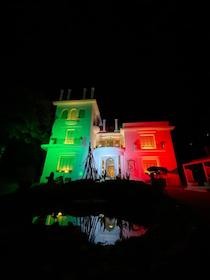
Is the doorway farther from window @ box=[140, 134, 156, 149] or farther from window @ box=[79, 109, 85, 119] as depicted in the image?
window @ box=[79, 109, 85, 119]

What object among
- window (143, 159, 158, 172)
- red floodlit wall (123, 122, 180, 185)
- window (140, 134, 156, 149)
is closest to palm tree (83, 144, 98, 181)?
red floodlit wall (123, 122, 180, 185)

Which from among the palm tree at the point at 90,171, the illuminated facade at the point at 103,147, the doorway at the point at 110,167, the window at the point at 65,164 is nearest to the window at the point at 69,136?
the illuminated facade at the point at 103,147

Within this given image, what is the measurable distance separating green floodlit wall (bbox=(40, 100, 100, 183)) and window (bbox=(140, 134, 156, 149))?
22.2ft

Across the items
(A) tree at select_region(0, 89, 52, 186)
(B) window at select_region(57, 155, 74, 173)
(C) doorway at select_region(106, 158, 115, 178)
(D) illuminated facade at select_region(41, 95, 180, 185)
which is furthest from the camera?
(C) doorway at select_region(106, 158, 115, 178)

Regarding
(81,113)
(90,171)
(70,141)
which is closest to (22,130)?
(70,141)

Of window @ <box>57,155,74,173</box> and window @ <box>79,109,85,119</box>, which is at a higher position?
window @ <box>79,109,85,119</box>

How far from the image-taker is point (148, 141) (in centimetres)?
2034

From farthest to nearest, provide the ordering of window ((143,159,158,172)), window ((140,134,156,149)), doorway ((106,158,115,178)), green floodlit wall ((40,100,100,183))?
window ((140,134,156,149)), doorway ((106,158,115,178)), window ((143,159,158,172)), green floodlit wall ((40,100,100,183))

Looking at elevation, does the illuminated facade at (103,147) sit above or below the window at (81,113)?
below

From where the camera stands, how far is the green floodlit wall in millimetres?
17594

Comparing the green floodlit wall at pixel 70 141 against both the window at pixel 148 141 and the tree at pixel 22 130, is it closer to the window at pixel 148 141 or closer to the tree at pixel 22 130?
the tree at pixel 22 130

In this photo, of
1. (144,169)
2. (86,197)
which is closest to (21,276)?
(86,197)

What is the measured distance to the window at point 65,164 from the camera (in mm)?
17734

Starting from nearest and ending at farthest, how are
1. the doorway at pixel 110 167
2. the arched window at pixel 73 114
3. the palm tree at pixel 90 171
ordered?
1. the palm tree at pixel 90 171
2. the doorway at pixel 110 167
3. the arched window at pixel 73 114
